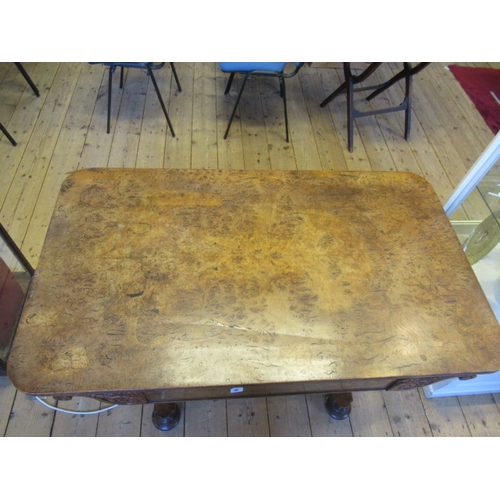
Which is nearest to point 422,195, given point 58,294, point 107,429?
point 58,294

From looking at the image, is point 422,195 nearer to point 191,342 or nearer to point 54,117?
point 191,342

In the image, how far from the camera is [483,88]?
3.06 m

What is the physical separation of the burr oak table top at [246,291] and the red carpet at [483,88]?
2055mm

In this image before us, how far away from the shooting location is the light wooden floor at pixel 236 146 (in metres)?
1.63

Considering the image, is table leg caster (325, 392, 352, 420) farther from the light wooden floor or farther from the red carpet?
the red carpet

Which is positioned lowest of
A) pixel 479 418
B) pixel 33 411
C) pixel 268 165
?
pixel 33 411

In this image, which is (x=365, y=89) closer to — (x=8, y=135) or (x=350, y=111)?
(x=350, y=111)

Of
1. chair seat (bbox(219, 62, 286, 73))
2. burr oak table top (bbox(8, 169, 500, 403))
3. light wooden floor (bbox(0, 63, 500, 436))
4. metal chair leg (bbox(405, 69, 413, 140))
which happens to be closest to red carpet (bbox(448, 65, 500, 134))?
light wooden floor (bbox(0, 63, 500, 436))

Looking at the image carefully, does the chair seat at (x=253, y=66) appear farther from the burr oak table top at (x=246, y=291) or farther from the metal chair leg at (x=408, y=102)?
the burr oak table top at (x=246, y=291)

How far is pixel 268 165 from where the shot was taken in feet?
8.04

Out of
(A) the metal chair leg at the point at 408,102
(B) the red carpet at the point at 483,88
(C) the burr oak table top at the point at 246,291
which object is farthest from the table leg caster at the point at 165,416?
(B) the red carpet at the point at 483,88

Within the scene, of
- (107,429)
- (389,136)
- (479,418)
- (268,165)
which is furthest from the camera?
(389,136)

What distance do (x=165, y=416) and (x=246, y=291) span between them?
0.77 metres

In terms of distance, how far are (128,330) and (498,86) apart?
347 centimetres
